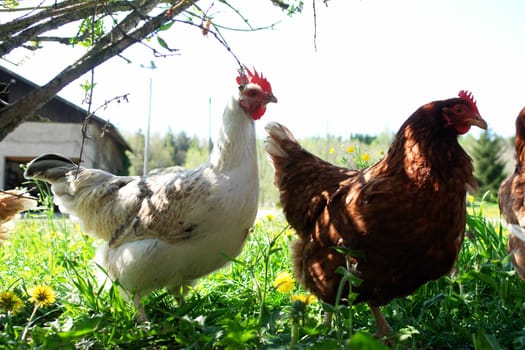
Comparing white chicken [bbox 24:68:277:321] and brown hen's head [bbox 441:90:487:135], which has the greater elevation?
brown hen's head [bbox 441:90:487:135]

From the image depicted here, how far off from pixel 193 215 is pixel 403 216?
1.09 metres

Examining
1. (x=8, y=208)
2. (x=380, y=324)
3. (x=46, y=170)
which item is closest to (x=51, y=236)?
(x=8, y=208)

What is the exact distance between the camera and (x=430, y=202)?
7.04ft

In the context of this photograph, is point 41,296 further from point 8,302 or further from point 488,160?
point 488,160

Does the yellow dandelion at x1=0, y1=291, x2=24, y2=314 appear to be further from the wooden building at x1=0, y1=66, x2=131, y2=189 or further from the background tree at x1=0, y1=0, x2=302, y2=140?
the wooden building at x1=0, y1=66, x2=131, y2=189

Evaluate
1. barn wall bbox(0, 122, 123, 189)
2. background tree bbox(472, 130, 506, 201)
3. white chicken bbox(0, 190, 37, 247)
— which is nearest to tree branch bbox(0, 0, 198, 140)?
white chicken bbox(0, 190, 37, 247)

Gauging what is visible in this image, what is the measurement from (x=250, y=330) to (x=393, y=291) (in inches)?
39.6

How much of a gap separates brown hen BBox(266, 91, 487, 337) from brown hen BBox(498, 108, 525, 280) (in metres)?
0.39

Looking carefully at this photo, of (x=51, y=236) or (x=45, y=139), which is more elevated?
(x=45, y=139)

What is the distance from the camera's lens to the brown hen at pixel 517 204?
2410 millimetres

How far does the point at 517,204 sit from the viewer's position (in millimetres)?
2521

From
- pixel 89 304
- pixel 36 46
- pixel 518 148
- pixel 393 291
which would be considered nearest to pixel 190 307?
pixel 89 304

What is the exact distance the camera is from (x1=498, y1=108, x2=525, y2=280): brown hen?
2.41 meters

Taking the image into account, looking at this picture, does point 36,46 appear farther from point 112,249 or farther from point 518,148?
point 518,148
